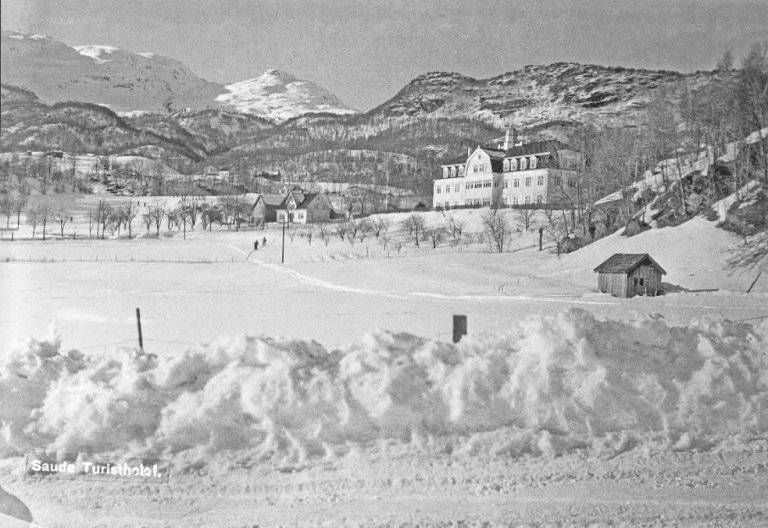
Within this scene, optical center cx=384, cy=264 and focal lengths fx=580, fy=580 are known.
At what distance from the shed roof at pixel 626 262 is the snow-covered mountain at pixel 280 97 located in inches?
72.9

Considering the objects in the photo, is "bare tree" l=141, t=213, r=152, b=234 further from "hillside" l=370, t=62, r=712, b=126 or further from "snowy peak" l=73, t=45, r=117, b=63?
"hillside" l=370, t=62, r=712, b=126

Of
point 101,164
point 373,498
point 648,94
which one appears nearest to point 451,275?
point 373,498

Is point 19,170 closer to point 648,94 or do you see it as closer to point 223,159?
point 223,159

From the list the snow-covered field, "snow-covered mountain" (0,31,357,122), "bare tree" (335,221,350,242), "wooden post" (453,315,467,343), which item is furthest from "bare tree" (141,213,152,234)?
"wooden post" (453,315,467,343)

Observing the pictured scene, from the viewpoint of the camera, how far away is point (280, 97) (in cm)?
384

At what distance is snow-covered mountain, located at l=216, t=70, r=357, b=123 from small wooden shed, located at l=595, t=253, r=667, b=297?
1.87 meters

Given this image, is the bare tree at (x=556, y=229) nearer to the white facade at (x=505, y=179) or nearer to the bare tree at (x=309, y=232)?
the white facade at (x=505, y=179)

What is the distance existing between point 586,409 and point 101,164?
336 centimetres

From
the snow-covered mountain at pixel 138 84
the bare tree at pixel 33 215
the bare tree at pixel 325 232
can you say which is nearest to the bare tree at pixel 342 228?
the bare tree at pixel 325 232

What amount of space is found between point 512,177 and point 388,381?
1.44m

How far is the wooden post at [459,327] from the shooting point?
337 cm

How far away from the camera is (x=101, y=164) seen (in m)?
3.84

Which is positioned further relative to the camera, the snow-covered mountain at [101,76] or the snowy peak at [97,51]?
the snowy peak at [97,51]

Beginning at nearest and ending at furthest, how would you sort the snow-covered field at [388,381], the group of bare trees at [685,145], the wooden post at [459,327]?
1. the snow-covered field at [388,381]
2. the group of bare trees at [685,145]
3. the wooden post at [459,327]
